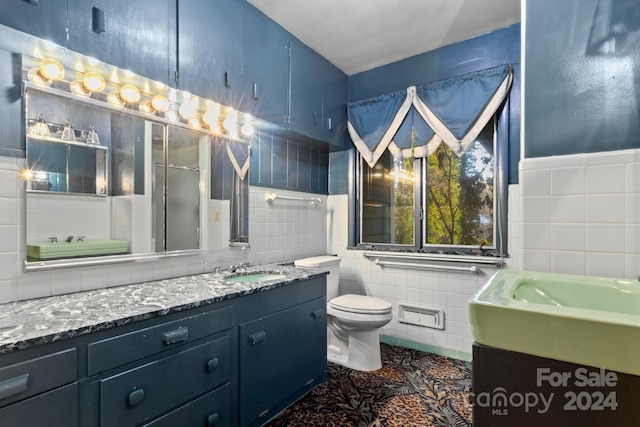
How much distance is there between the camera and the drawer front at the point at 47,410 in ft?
2.85

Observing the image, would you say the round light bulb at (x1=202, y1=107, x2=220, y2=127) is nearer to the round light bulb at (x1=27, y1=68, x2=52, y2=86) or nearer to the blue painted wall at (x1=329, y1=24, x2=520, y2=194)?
the round light bulb at (x1=27, y1=68, x2=52, y2=86)

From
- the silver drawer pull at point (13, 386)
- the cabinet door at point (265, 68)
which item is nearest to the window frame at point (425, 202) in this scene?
the cabinet door at point (265, 68)

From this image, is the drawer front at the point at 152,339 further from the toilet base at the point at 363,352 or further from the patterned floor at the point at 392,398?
the toilet base at the point at 363,352

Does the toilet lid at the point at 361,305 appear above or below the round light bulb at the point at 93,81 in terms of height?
below

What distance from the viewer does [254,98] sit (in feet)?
6.50

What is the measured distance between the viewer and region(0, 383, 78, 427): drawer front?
0.87 m

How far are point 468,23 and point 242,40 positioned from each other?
1576 millimetres

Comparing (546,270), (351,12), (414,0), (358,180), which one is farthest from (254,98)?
(546,270)

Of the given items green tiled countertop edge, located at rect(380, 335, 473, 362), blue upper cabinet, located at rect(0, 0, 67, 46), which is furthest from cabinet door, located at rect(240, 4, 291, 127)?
green tiled countertop edge, located at rect(380, 335, 473, 362)

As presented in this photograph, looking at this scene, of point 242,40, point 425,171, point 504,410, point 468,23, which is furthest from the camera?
point 425,171

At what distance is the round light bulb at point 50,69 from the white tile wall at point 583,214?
2090 millimetres

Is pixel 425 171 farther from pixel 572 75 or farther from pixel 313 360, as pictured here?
pixel 313 360

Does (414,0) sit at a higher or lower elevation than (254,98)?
higher

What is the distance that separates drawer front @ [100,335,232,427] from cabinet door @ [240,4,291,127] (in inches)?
53.5
